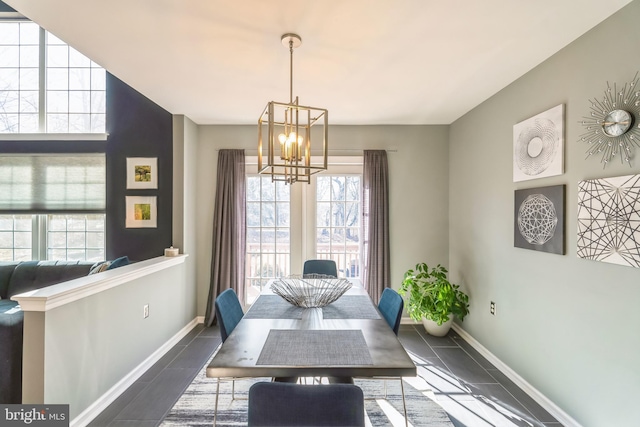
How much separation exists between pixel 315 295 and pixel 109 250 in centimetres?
295

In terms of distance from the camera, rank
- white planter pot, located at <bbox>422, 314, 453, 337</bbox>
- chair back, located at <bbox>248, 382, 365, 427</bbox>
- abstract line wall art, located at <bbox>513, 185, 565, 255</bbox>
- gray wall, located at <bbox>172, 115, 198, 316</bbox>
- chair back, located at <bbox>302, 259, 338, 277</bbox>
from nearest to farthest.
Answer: chair back, located at <bbox>248, 382, 365, 427</bbox> → abstract line wall art, located at <bbox>513, 185, 565, 255</bbox> → chair back, located at <bbox>302, 259, 338, 277</bbox> → white planter pot, located at <bbox>422, 314, 453, 337</bbox> → gray wall, located at <bbox>172, 115, 198, 316</bbox>

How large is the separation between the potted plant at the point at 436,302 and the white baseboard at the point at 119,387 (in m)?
2.61

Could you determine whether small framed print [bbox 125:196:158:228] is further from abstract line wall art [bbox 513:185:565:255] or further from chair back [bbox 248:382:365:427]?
abstract line wall art [bbox 513:185:565:255]

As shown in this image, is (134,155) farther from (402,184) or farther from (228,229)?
(402,184)

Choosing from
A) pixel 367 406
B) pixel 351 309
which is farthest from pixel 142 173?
pixel 367 406

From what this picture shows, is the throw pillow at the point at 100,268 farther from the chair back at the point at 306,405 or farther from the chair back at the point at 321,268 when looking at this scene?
the chair back at the point at 306,405

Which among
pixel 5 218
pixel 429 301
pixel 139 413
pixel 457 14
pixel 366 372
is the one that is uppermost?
pixel 457 14

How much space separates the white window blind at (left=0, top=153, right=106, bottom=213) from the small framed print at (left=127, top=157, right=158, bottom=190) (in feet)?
1.16

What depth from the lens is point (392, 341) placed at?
160 cm

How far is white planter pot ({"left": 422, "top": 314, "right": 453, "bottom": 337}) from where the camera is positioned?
343 centimetres

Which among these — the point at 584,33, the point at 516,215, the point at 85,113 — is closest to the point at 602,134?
the point at 584,33

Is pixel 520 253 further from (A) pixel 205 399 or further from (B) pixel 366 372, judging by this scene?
(A) pixel 205 399

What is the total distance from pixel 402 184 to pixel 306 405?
3244 mm

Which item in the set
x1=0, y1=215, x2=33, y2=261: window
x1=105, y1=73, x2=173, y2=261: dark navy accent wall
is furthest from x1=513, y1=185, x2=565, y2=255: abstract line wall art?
x1=0, y1=215, x2=33, y2=261: window
